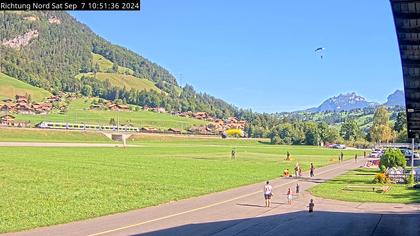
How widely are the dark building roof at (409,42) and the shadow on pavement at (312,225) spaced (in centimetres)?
613

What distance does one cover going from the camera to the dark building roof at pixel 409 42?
41.7 ft

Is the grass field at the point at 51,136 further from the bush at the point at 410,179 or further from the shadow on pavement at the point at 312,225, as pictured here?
the shadow on pavement at the point at 312,225

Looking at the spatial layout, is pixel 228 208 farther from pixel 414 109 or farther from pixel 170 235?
pixel 414 109

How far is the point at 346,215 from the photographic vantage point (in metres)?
27.7

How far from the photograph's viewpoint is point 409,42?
50.5 feet

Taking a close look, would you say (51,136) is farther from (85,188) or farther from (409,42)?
(409,42)

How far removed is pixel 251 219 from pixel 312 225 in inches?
125

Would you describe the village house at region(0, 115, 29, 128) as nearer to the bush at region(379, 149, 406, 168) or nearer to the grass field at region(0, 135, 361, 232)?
the grass field at region(0, 135, 361, 232)

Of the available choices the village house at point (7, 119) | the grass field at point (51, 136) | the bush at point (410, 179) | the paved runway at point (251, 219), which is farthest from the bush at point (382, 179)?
the village house at point (7, 119)

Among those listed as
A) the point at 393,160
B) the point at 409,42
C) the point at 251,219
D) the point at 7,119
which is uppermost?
the point at 7,119

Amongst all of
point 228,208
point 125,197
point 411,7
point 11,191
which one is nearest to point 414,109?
point 228,208

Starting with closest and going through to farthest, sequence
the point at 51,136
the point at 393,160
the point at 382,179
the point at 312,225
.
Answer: the point at 312,225 < the point at 382,179 < the point at 393,160 < the point at 51,136

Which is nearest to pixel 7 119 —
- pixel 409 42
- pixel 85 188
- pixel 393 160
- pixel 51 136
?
pixel 51 136

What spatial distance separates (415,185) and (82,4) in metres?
38.8
